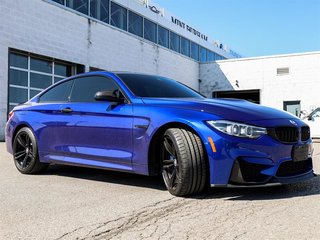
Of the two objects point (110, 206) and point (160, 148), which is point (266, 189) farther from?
point (110, 206)

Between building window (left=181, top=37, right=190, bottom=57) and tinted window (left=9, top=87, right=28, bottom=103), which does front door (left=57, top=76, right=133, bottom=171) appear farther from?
building window (left=181, top=37, right=190, bottom=57)

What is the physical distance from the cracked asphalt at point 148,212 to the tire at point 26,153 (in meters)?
0.68

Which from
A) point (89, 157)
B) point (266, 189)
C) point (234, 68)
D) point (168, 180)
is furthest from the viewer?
point (234, 68)

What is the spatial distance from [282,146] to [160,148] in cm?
127

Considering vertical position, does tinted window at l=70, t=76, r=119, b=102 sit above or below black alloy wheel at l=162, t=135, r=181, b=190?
above

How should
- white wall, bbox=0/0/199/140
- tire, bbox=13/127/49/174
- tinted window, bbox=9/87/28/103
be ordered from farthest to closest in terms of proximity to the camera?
1. tinted window, bbox=9/87/28/103
2. white wall, bbox=0/0/199/140
3. tire, bbox=13/127/49/174

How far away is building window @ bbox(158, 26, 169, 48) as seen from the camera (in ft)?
88.0

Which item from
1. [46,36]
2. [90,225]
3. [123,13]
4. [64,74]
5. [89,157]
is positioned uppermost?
[123,13]

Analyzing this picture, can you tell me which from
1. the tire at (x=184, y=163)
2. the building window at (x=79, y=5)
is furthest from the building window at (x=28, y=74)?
the tire at (x=184, y=163)

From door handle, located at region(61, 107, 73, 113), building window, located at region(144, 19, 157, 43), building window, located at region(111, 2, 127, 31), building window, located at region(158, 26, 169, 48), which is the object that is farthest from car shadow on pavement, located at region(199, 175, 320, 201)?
building window, located at region(158, 26, 169, 48)

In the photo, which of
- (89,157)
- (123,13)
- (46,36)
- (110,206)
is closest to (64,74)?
(46,36)

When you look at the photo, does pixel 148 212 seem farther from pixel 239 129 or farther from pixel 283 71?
pixel 283 71

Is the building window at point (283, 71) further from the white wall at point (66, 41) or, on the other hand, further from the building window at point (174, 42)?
the white wall at point (66, 41)

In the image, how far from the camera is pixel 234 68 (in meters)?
28.9
